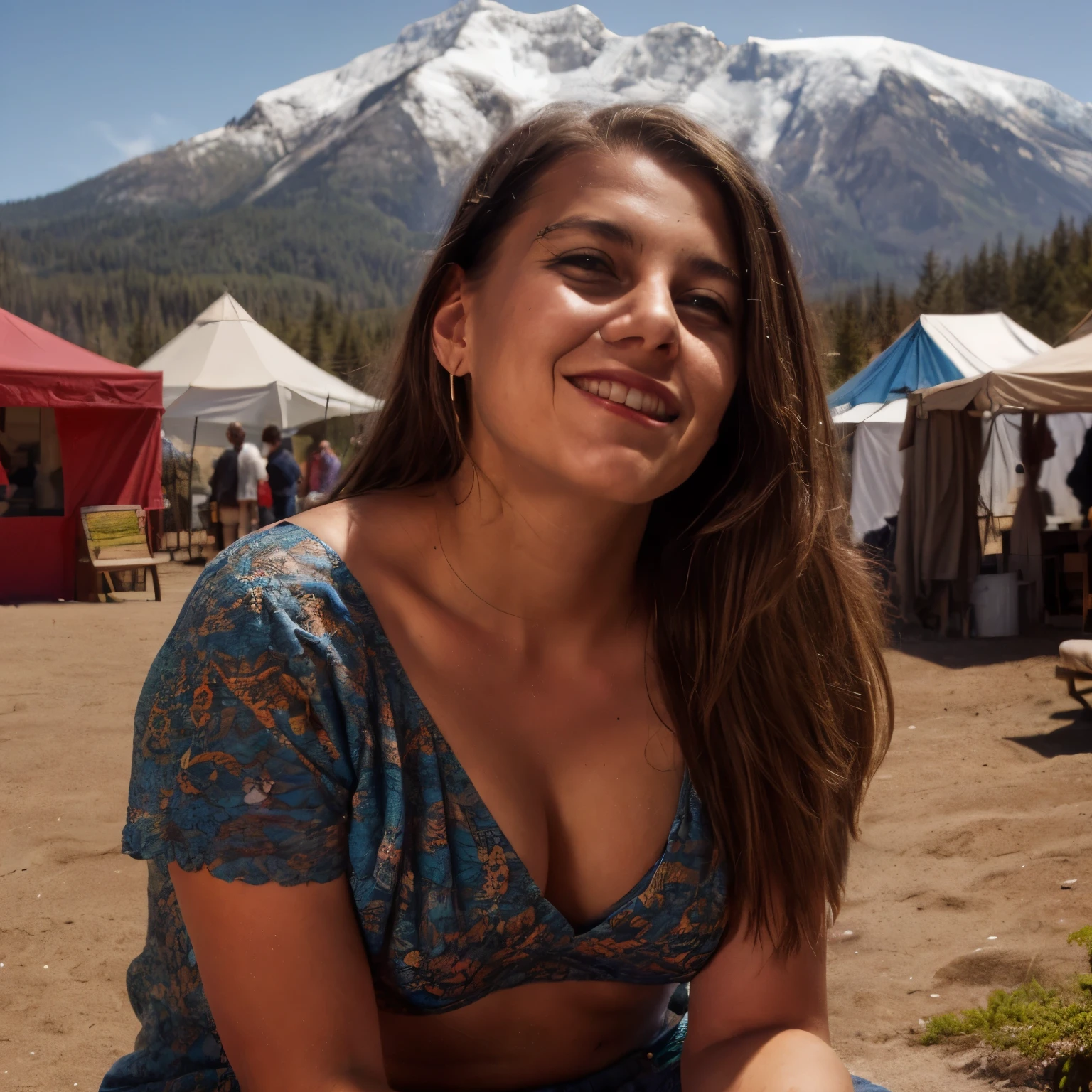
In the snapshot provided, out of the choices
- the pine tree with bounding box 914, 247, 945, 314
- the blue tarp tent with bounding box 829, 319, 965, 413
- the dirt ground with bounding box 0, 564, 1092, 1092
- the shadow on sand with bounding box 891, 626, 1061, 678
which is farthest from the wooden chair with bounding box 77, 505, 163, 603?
the pine tree with bounding box 914, 247, 945, 314

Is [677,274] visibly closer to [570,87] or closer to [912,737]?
[570,87]

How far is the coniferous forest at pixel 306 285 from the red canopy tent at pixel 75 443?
433cm

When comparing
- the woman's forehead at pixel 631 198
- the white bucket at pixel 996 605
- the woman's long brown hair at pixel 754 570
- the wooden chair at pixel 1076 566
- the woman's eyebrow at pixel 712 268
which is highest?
the woman's forehead at pixel 631 198

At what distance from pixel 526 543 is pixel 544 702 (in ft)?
0.76

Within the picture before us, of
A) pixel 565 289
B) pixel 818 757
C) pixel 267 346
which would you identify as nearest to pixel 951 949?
pixel 818 757

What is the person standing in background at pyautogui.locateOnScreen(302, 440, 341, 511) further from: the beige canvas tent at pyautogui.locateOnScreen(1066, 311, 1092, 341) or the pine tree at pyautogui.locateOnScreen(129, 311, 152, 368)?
the pine tree at pyautogui.locateOnScreen(129, 311, 152, 368)

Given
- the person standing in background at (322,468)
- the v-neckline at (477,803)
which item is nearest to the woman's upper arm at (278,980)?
the v-neckline at (477,803)

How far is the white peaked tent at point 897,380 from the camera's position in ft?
46.0

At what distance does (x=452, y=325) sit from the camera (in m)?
1.74

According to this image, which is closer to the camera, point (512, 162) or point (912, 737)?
point (512, 162)

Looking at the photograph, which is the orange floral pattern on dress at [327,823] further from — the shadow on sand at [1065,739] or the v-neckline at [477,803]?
the shadow on sand at [1065,739]

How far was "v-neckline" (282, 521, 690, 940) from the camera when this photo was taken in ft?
4.70

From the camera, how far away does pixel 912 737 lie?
662 centimetres

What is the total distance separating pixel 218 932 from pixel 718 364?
98 cm
